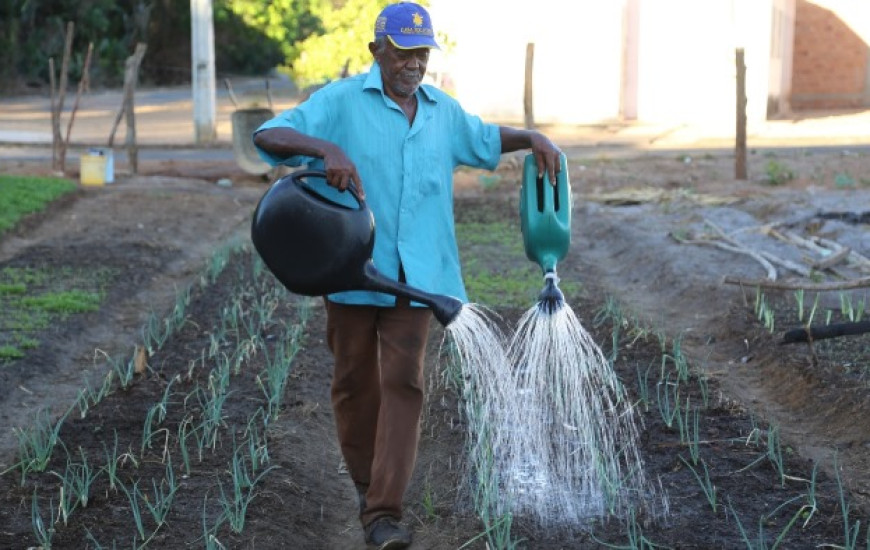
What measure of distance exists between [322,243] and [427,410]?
6.87ft

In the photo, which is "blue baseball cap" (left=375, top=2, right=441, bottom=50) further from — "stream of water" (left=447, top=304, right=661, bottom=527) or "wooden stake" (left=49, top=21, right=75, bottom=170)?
"wooden stake" (left=49, top=21, right=75, bottom=170)

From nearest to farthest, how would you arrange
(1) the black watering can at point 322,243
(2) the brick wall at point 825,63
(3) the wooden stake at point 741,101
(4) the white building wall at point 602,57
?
1. (1) the black watering can at point 322,243
2. (3) the wooden stake at point 741,101
3. (4) the white building wall at point 602,57
4. (2) the brick wall at point 825,63

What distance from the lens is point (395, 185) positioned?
3.98 metres

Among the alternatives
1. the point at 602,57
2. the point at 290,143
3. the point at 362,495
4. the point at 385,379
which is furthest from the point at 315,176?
the point at 602,57

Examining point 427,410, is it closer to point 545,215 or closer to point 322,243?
point 545,215

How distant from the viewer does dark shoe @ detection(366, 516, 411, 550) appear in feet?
13.5

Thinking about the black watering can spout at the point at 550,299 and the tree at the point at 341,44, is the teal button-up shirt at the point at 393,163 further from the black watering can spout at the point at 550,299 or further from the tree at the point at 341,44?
Result: the tree at the point at 341,44

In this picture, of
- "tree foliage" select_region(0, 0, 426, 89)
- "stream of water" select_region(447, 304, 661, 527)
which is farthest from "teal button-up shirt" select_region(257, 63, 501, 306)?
"tree foliage" select_region(0, 0, 426, 89)

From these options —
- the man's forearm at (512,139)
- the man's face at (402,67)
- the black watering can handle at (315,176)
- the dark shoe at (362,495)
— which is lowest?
the dark shoe at (362,495)

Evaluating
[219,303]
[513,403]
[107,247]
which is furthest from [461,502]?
[107,247]

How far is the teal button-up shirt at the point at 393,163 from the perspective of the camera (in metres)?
3.94

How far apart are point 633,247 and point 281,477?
574cm

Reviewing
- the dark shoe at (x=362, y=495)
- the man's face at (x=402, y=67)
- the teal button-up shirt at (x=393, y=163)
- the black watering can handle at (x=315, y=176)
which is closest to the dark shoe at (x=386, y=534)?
the dark shoe at (x=362, y=495)

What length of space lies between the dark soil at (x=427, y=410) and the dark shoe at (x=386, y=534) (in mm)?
138
